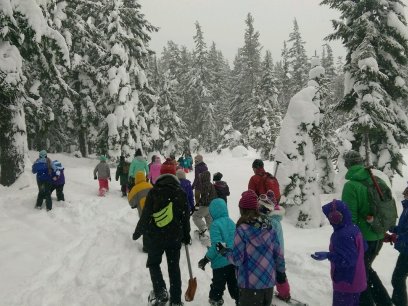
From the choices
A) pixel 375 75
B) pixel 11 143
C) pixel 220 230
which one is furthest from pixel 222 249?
pixel 375 75

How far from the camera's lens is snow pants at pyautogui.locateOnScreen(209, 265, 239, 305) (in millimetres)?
5875

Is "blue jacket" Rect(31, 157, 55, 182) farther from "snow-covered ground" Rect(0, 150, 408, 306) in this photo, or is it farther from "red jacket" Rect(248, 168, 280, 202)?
"red jacket" Rect(248, 168, 280, 202)

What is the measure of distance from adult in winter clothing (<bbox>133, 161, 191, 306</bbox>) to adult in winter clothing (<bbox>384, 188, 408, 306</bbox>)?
314 cm

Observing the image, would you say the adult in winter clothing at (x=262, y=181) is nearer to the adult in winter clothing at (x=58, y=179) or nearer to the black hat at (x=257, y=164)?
the black hat at (x=257, y=164)

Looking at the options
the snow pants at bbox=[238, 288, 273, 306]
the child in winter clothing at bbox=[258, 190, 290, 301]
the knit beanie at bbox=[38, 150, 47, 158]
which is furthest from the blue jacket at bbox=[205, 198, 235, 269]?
the knit beanie at bbox=[38, 150, 47, 158]

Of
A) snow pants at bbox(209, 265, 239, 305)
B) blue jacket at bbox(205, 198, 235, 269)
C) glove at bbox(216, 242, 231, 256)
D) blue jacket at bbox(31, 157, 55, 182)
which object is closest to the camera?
glove at bbox(216, 242, 231, 256)

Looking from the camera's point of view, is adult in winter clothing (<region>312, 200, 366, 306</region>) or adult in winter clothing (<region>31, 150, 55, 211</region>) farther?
adult in winter clothing (<region>31, 150, 55, 211</region>)

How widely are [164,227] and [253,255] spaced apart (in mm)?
1954

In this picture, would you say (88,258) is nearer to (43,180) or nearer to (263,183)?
(263,183)

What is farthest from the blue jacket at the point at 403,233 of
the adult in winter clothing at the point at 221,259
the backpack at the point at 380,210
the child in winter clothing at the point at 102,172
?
the child in winter clothing at the point at 102,172

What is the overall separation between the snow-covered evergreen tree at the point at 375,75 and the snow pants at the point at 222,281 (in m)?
11.7

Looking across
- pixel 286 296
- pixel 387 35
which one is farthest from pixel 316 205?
pixel 387 35

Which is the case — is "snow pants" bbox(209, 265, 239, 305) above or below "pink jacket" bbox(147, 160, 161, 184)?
below

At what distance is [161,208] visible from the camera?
6.01 meters
